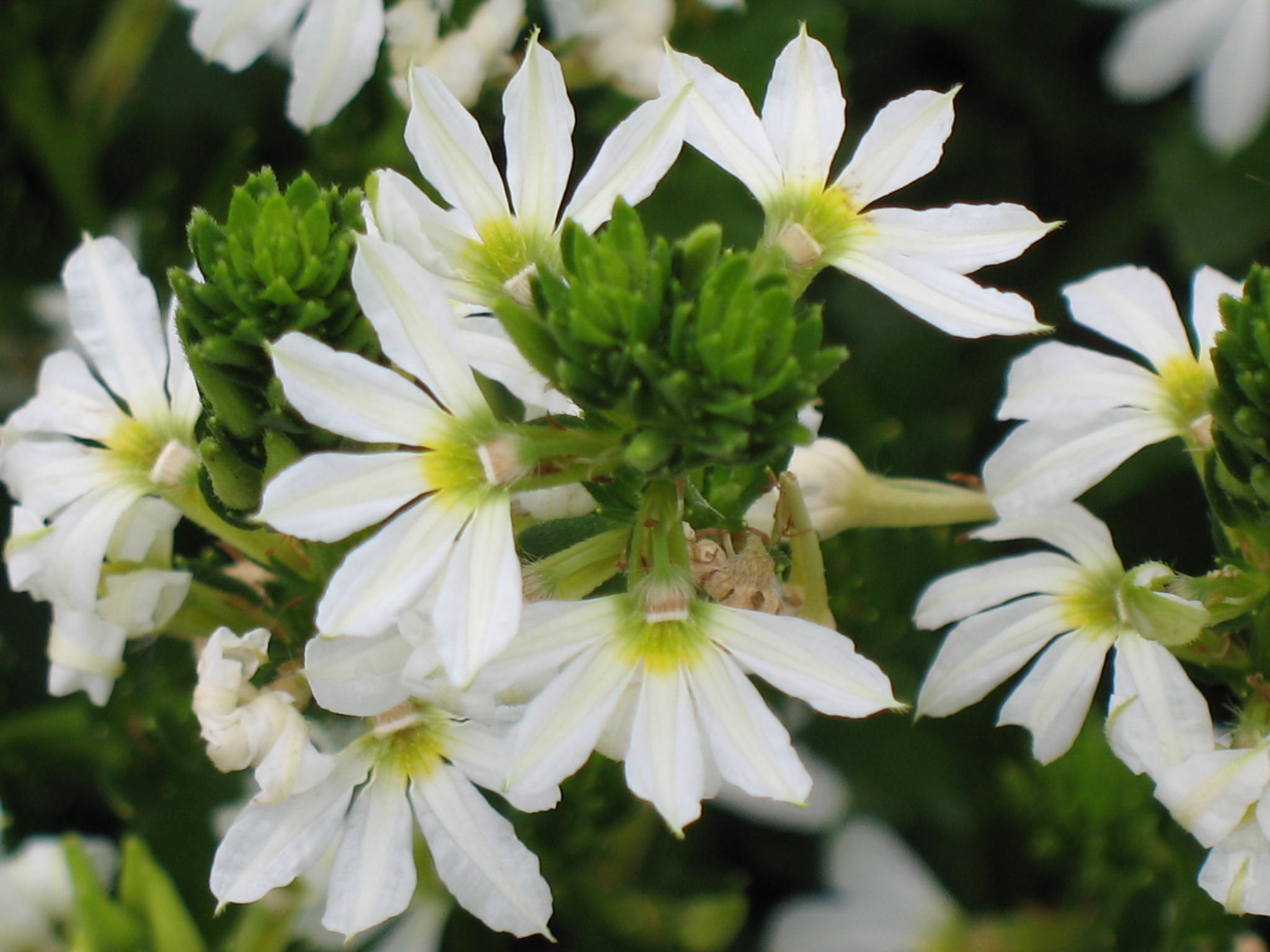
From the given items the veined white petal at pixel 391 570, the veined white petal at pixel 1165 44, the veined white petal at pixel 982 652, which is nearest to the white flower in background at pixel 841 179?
the veined white petal at pixel 982 652

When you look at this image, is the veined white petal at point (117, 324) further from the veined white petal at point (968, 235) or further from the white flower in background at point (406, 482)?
the veined white petal at point (968, 235)

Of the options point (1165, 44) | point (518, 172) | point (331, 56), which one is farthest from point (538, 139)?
point (1165, 44)

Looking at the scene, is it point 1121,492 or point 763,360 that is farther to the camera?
point 1121,492

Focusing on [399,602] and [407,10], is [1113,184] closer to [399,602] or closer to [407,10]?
[407,10]

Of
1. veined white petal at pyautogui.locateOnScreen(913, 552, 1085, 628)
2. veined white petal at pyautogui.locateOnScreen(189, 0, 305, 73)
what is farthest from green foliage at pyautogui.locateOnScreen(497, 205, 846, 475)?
veined white petal at pyautogui.locateOnScreen(189, 0, 305, 73)

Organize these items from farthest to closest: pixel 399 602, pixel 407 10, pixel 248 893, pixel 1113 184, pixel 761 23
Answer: pixel 1113 184, pixel 761 23, pixel 407 10, pixel 248 893, pixel 399 602

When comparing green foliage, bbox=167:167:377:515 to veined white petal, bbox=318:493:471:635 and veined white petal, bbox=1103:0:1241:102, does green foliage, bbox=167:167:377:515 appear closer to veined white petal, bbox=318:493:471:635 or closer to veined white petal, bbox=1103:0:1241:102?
veined white petal, bbox=318:493:471:635

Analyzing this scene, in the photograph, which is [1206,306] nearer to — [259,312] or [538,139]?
[538,139]

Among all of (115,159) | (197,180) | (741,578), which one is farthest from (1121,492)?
(115,159)
